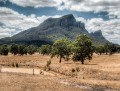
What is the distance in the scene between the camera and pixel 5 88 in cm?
3828

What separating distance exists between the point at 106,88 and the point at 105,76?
1260 cm

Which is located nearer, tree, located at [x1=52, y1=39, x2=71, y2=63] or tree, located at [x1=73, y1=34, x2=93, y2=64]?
tree, located at [x1=73, y1=34, x2=93, y2=64]

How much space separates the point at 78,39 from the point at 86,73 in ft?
141

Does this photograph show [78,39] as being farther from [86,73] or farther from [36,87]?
[36,87]

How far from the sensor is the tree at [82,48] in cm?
9925

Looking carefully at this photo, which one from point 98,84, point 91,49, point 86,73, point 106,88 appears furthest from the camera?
point 91,49

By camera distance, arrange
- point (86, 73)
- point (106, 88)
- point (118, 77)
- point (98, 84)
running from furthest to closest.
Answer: point (86, 73) < point (118, 77) < point (98, 84) < point (106, 88)

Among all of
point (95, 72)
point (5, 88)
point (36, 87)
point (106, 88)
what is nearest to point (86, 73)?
point (95, 72)

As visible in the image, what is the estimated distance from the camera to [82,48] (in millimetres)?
99312

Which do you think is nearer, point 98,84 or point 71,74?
point 98,84

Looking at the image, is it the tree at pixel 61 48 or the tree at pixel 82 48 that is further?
the tree at pixel 61 48

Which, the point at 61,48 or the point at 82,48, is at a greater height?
the point at 61,48

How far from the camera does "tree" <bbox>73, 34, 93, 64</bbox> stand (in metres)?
99.2

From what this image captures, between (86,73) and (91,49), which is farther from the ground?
(91,49)
